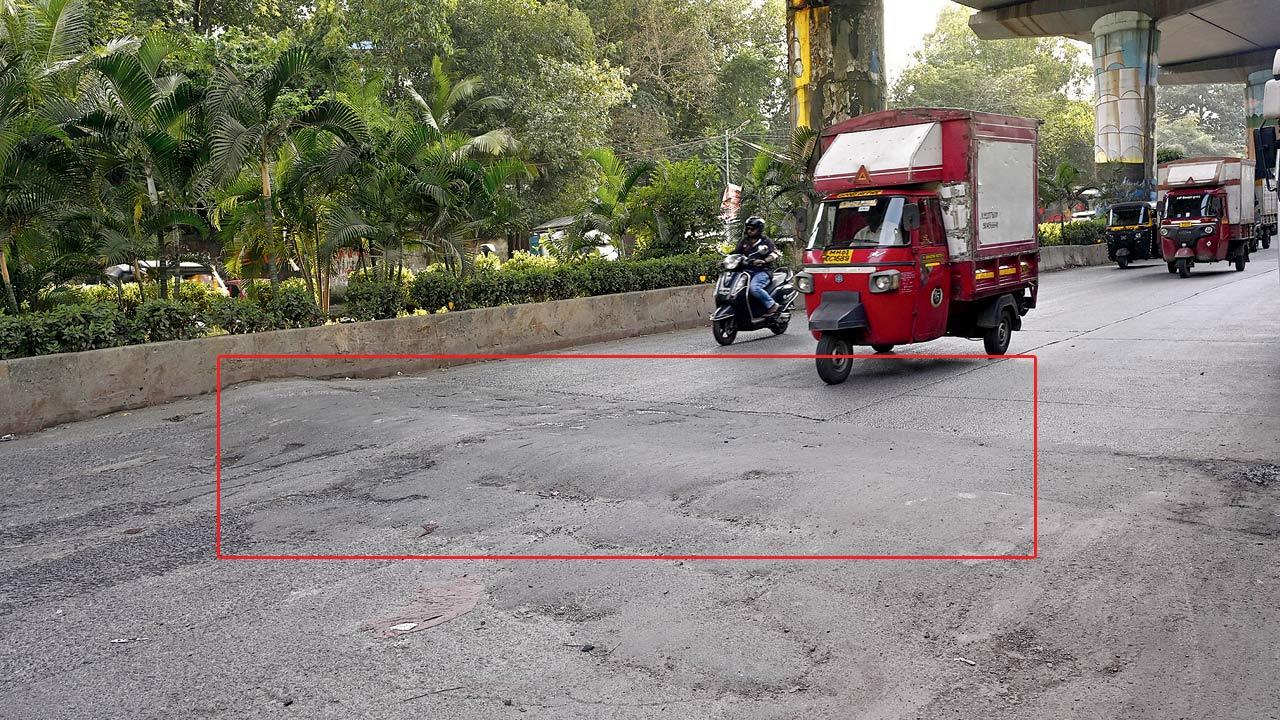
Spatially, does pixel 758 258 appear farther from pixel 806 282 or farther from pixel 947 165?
pixel 947 165

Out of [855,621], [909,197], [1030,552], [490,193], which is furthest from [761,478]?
→ [490,193]

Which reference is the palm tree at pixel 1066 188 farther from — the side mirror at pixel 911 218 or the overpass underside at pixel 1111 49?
the side mirror at pixel 911 218

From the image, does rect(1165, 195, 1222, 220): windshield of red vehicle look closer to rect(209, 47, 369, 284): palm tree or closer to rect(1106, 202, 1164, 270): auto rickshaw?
rect(1106, 202, 1164, 270): auto rickshaw

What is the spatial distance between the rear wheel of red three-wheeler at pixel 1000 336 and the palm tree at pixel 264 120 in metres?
7.90

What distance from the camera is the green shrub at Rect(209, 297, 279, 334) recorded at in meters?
11.6

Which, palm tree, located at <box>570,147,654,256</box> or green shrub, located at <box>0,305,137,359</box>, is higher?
palm tree, located at <box>570,147,654,256</box>

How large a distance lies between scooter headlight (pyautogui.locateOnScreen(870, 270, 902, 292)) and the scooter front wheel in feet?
12.5

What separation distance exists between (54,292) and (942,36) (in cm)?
6802

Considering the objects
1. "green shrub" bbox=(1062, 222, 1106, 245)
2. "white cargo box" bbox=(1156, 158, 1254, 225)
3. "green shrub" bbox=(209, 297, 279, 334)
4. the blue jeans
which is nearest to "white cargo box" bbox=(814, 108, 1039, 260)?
the blue jeans

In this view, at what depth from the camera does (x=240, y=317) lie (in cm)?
1173

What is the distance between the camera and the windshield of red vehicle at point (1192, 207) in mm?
25594

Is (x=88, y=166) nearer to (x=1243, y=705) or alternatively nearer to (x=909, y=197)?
(x=909, y=197)

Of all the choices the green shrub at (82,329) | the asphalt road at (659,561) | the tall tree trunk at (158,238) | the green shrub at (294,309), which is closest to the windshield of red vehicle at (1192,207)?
the asphalt road at (659,561)

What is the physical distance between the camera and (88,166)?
12297 millimetres
